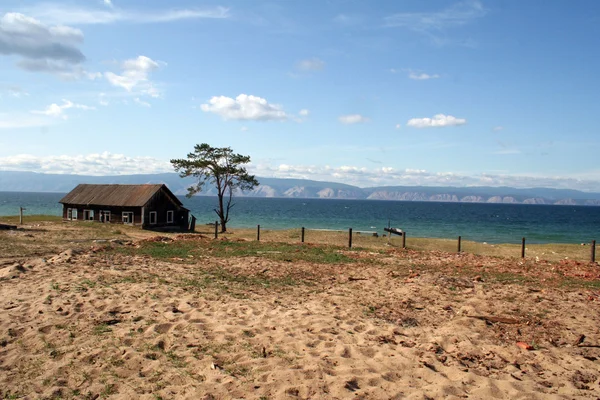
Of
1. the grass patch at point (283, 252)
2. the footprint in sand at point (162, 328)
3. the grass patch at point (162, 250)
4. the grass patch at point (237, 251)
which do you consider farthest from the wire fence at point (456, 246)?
the footprint in sand at point (162, 328)

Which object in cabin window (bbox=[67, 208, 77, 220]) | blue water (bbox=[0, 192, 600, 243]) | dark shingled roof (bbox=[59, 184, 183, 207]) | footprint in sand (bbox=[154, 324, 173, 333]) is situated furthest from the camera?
blue water (bbox=[0, 192, 600, 243])

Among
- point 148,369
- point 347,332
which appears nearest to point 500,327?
point 347,332

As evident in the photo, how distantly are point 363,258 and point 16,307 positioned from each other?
45.5ft

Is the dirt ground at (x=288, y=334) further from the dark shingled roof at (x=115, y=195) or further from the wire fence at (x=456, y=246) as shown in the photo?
the dark shingled roof at (x=115, y=195)

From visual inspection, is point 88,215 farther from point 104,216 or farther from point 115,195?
point 115,195

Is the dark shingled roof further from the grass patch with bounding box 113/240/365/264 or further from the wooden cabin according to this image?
the grass patch with bounding box 113/240/365/264

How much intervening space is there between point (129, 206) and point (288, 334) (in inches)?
1516

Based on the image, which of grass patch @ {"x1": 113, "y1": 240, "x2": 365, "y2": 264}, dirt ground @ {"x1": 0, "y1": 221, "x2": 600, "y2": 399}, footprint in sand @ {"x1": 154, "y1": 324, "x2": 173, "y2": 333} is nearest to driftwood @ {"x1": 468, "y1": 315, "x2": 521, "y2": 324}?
dirt ground @ {"x1": 0, "y1": 221, "x2": 600, "y2": 399}

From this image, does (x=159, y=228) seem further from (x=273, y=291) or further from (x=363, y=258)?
(x=273, y=291)

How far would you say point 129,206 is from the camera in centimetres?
4256

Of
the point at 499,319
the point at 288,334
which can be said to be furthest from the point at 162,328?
the point at 499,319

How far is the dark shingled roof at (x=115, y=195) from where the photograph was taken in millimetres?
43031

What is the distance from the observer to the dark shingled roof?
43.0 meters

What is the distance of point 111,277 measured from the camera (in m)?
12.4
